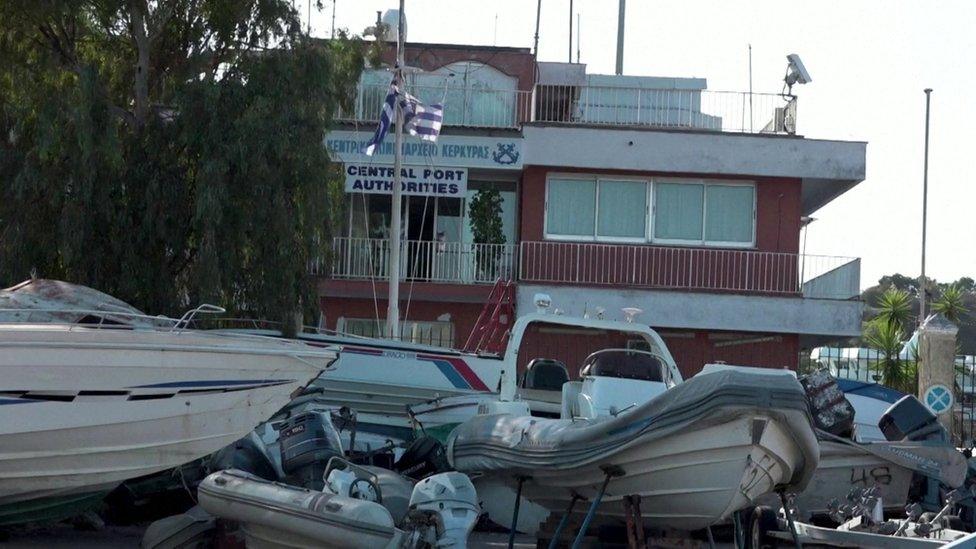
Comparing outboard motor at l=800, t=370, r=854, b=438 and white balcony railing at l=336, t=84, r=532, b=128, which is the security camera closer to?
white balcony railing at l=336, t=84, r=532, b=128

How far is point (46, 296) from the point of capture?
490 inches

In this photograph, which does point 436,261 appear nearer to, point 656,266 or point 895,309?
point 656,266

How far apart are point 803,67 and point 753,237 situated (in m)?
3.89

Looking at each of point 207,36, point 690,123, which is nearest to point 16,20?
point 207,36

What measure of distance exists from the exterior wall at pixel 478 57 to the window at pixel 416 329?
5703 mm

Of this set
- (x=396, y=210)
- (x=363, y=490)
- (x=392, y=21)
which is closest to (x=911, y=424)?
(x=363, y=490)

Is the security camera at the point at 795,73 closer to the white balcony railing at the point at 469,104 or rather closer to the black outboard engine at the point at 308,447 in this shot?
the white balcony railing at the point at 469,104

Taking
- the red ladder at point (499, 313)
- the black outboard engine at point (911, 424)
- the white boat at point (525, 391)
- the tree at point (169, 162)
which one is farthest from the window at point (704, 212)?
the black outboard engine at point (911, 424)

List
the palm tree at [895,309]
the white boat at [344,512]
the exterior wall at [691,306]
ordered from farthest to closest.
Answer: the palm tree at [895,309], the exterior wall at [691,306], the white boat at [344,512]

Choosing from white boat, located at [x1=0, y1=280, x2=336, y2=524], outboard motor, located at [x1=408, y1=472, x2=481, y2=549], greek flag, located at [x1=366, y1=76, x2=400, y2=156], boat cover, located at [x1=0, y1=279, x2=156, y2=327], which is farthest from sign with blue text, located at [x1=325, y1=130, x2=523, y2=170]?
outboard motor, located at [x1=408, y1=472, x2=481, y2=549]

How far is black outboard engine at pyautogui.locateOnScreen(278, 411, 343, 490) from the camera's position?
1205 centimetres

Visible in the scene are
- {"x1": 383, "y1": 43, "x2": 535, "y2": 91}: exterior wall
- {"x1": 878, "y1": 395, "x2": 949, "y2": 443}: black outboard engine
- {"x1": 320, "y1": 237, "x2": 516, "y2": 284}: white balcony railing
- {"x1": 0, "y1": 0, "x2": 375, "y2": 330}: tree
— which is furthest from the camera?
{"x1": 383, "y1": 43, "x2": 535, "y2": 91}: exterior wall

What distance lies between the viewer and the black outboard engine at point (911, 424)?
14.4 m

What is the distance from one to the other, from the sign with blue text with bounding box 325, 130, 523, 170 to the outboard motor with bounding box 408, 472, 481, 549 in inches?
626
